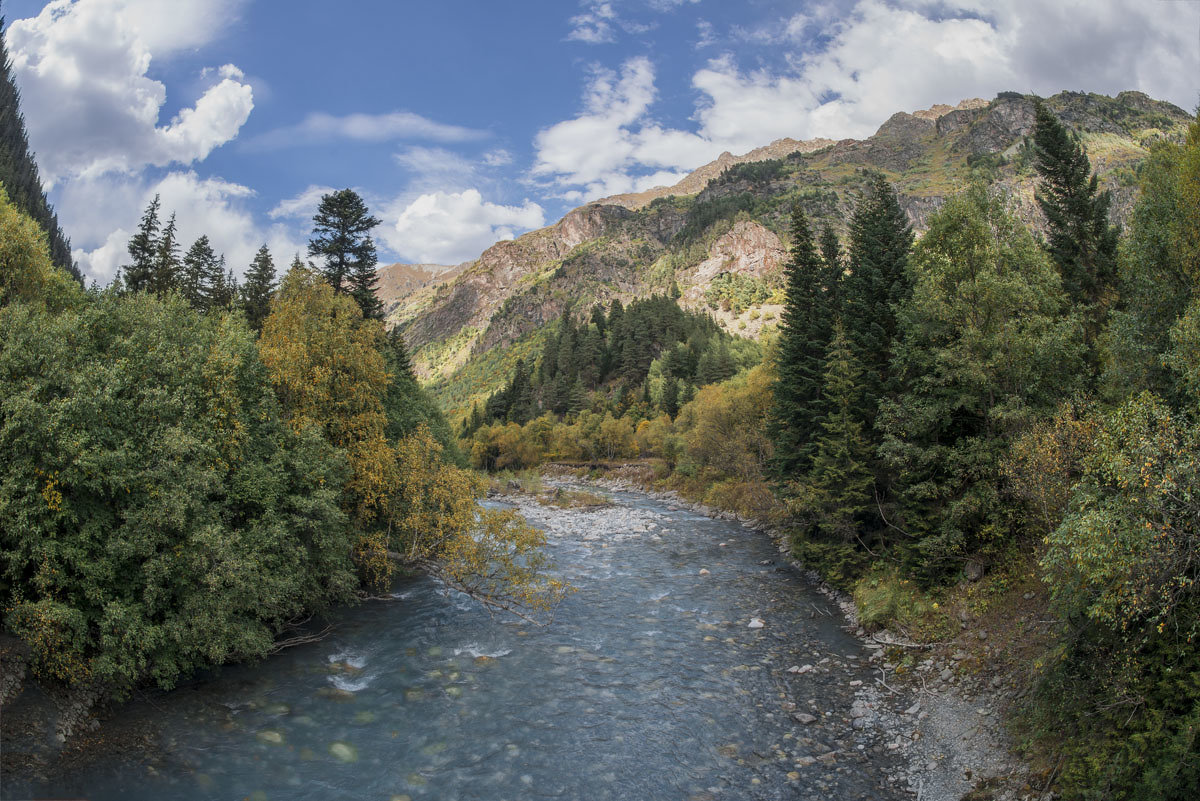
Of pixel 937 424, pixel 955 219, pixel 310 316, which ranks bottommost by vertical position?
pixel 937 424

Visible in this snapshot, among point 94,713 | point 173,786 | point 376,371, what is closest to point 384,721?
point 173,786

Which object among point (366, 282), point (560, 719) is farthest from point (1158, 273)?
point (366, 282)

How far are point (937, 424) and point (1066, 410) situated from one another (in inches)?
297

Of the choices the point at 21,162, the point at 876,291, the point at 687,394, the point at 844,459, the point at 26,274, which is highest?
the point at 21,162

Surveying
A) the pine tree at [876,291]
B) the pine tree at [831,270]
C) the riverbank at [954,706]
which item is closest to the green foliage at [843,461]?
Result: the pine tree at [876,291]

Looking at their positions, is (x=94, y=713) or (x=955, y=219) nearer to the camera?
(x=94, y=713)

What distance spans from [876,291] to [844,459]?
381 inches

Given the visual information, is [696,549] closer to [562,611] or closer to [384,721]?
[562,611]

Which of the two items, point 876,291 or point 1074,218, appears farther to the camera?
point 1074,218

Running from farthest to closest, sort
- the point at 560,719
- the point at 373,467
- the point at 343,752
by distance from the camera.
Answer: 1. the point at 373,467
2. the point at 560,719
3. the point at 343,752

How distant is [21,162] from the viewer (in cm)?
9888

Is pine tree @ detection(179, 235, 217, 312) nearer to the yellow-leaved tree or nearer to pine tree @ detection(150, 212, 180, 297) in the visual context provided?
pine tree @ detection(150, 212, 180, 297)

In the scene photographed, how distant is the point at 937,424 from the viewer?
80.7 feet

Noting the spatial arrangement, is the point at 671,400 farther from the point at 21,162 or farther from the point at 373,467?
the point at 21,162
